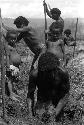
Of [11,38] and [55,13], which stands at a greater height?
[55,13]

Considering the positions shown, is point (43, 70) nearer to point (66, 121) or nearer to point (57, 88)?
point (57, 88)

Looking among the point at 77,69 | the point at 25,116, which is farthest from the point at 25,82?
the point at 25,116

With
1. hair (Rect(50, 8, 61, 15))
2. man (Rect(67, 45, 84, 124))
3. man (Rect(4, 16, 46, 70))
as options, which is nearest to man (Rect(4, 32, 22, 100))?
man (Rect(4, 16, 46, 70))

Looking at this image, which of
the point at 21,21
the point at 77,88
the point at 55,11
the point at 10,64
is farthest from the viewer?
the point at 55,11

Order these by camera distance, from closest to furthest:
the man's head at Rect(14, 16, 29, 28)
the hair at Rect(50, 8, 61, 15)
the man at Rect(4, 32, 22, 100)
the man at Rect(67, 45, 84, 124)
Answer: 1. the man at Rect(67, 45, 84, 124)
2. the man's head at Rect(14, 16, 29, 28)
3. the man at Rect(4, 32, 22, 100)
4. the hair at Rect(50, 8, 61, 15)

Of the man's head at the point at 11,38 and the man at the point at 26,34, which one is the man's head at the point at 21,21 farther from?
the man's head at the point at 11,38

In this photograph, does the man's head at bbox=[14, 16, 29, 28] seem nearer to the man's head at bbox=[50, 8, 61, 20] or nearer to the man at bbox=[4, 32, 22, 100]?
the man at bbox=[4, 32, 22, 100]

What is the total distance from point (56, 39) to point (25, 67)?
3669mm

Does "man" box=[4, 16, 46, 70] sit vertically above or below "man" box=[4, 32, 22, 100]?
above

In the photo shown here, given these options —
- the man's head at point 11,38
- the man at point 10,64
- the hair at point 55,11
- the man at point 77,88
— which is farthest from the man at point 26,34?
the hair at point 55,11

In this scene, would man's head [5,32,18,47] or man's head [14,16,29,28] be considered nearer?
man's head [14,16,29,28]

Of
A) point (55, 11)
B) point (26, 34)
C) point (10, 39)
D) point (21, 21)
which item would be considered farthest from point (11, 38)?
point (55, 11)

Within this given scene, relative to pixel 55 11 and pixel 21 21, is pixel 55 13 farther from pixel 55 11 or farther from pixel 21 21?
pixel 21 21

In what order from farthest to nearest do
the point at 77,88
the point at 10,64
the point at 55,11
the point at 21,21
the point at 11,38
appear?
the point at 55,11 < the point at 77,88 < the point at 11,38 < the point at 10,64 < the point at 21,21
